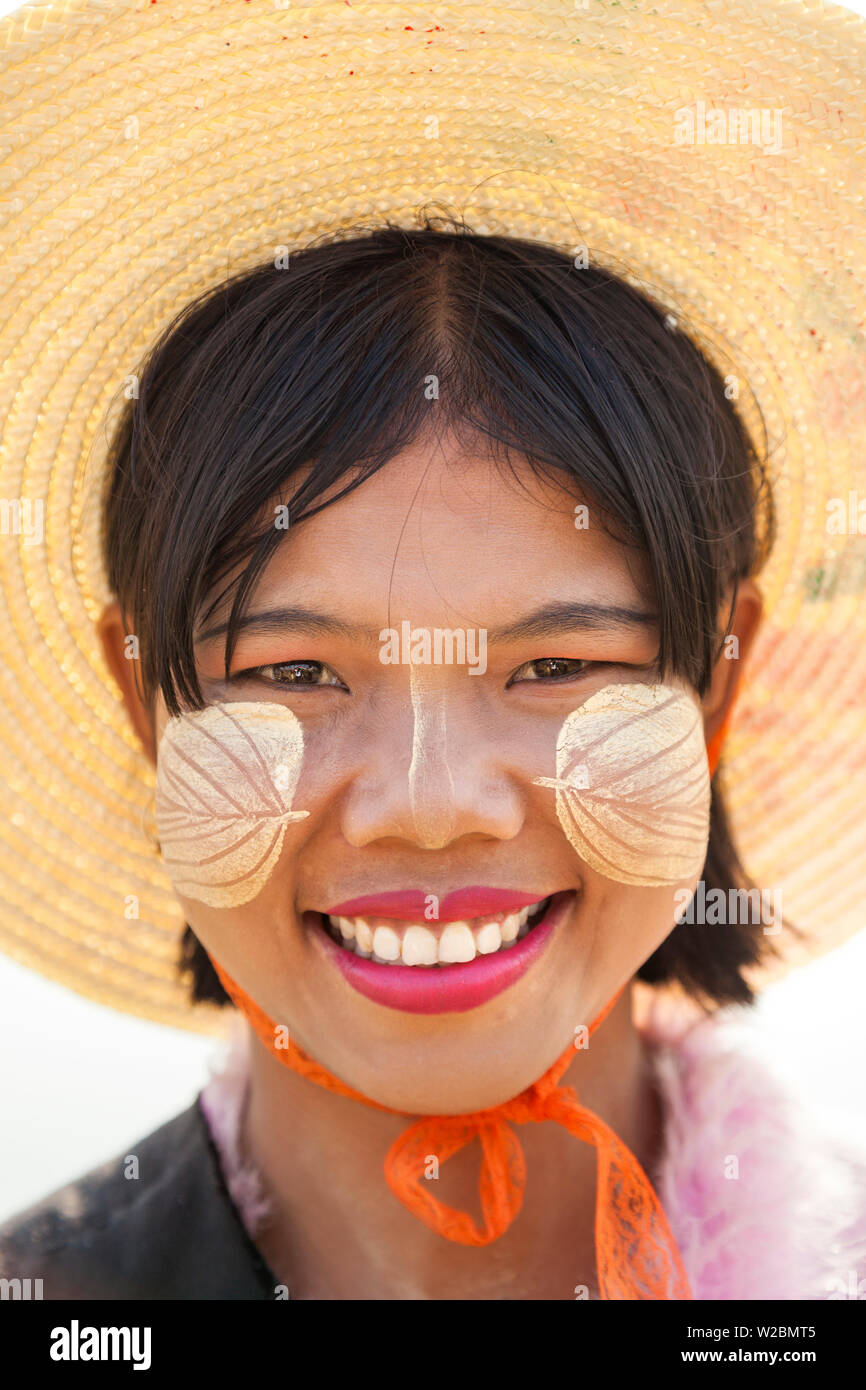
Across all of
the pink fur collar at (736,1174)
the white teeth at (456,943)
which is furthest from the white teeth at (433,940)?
the pink fur collar at (736,1174)

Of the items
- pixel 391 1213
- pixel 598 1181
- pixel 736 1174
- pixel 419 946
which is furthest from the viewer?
pixel 736 1174

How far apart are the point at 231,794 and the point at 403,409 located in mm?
527

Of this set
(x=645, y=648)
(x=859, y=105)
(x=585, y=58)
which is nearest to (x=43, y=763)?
(x=645, y=648)

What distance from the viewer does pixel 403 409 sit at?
164 centimetres

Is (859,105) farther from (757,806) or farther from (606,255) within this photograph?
(757,806)

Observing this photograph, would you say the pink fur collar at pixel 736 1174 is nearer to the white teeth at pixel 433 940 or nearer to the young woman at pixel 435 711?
the young woman at pixel 435 711

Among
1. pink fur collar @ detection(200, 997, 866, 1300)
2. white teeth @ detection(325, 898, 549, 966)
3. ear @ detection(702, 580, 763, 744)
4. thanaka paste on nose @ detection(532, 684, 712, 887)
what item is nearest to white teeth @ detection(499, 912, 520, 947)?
white teeth @ detection(325, 898, 549, 966)

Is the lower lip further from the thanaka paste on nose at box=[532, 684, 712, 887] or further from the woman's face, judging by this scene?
the thanaka paste on nose at box=[532, 684, 712, 887]

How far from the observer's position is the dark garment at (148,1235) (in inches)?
76.7

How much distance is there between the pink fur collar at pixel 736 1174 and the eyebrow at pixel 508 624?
88 cm

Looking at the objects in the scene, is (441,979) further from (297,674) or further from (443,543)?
(443,543)

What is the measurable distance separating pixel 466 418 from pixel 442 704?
1.17 feet

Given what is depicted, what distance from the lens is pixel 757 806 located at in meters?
2.28

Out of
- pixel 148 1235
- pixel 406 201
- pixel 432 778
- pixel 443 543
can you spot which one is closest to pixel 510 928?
pixel 432 778
